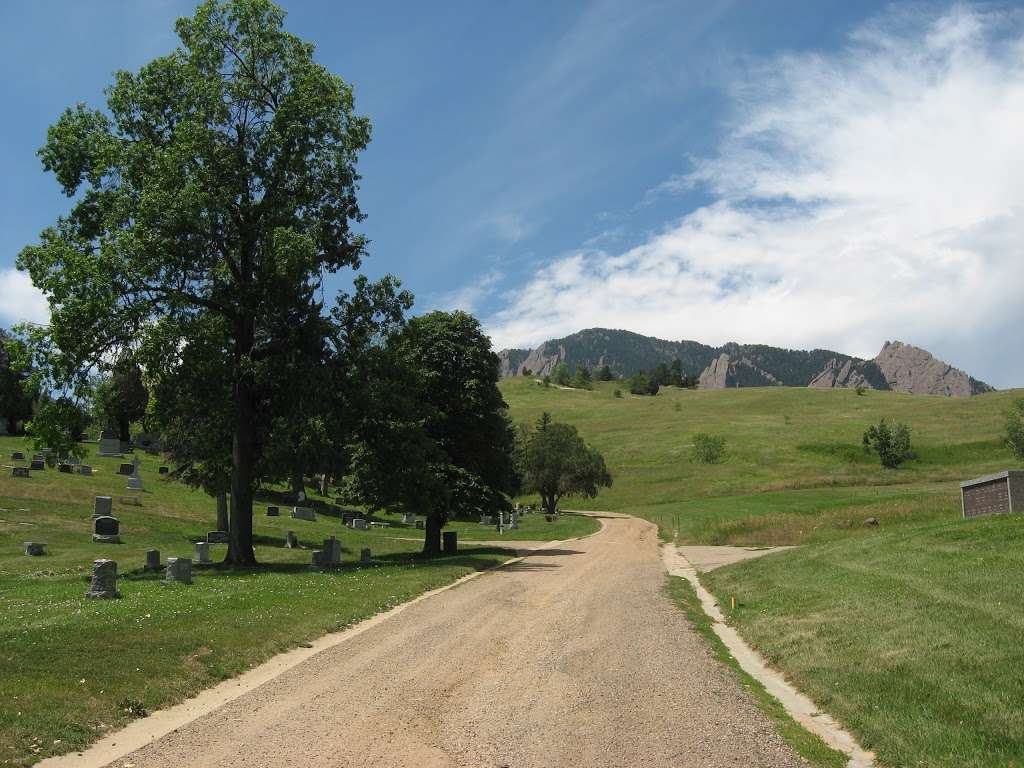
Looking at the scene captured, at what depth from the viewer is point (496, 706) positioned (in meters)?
9.70

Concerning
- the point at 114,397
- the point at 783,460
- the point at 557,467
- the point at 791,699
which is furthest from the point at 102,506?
the point at 783,460

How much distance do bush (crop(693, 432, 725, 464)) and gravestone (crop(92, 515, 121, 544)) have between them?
82.0 metres

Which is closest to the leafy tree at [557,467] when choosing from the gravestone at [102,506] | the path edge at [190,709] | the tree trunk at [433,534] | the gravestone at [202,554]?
the tree trunk at [433,534]

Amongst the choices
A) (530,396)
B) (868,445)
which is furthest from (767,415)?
(530,396)

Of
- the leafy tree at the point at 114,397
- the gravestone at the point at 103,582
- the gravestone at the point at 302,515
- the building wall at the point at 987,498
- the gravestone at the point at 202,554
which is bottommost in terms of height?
the gravestone at the point at 302,515

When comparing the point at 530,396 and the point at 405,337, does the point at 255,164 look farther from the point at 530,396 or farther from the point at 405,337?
the point at 530,396

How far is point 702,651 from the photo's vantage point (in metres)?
13.5

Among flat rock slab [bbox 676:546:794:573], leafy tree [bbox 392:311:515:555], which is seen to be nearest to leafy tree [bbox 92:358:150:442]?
leafy tree [bbox 392:311:515:555]

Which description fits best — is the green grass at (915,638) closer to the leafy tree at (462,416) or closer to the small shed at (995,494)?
the small shed at (995,494)

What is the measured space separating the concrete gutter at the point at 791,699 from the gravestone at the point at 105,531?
24692 mm

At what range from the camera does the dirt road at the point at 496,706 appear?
7785mm

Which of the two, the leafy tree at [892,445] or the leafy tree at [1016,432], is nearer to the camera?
the leafy tree at [1016,432]

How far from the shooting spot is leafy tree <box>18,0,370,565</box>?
81.1ft

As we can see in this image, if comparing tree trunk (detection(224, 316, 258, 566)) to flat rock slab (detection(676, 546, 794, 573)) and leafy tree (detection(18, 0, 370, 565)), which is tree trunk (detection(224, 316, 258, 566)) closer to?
leafy tree (detection(18, 0, 370, 565))
